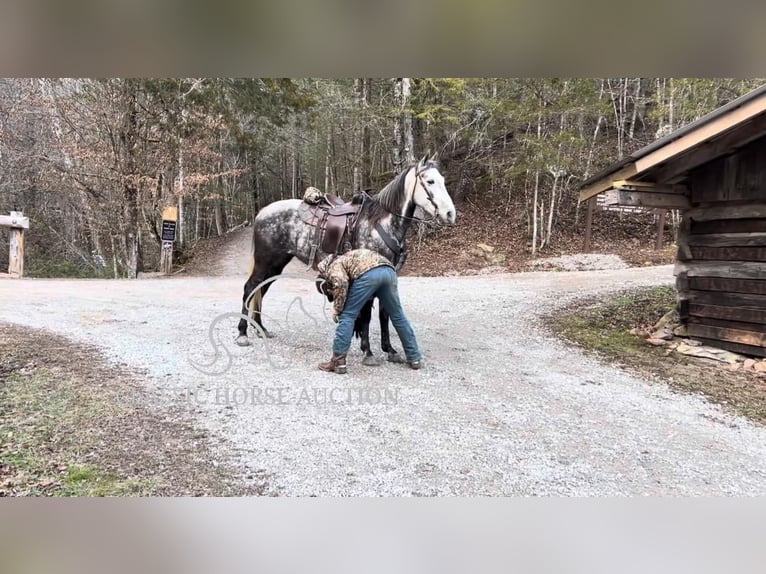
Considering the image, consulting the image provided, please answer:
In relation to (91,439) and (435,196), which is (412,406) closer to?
(435,196)

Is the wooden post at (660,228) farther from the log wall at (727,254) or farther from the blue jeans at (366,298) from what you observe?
the blue jeans at (366,298)

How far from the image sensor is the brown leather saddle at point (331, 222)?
12.2ft

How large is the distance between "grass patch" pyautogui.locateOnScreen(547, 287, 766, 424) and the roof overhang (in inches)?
58.9

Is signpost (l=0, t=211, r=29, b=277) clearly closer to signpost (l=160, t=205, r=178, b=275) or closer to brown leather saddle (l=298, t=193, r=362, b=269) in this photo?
signpost (l=160, t=205, r=178, b=275)

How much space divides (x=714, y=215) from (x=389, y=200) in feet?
10.9

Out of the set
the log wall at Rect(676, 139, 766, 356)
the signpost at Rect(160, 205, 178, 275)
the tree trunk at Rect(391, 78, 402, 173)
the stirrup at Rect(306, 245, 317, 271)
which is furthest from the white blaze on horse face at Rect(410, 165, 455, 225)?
the log wall at Rect(676, 139, 766, 356)

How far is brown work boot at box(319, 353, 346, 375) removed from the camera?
135 inches

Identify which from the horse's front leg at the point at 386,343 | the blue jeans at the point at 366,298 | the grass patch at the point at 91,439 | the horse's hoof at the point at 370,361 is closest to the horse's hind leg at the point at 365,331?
the horse's hoof at the point at 370,361

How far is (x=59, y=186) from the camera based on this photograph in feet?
20.0

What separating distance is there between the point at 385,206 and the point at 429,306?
2360 mm

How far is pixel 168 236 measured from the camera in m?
4.70

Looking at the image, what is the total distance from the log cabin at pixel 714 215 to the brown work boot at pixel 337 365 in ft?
9.66

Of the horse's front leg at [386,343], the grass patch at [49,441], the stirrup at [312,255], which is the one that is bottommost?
the grass patch at [49,441]

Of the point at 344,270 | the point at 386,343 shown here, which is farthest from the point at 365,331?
the point at 344,270
